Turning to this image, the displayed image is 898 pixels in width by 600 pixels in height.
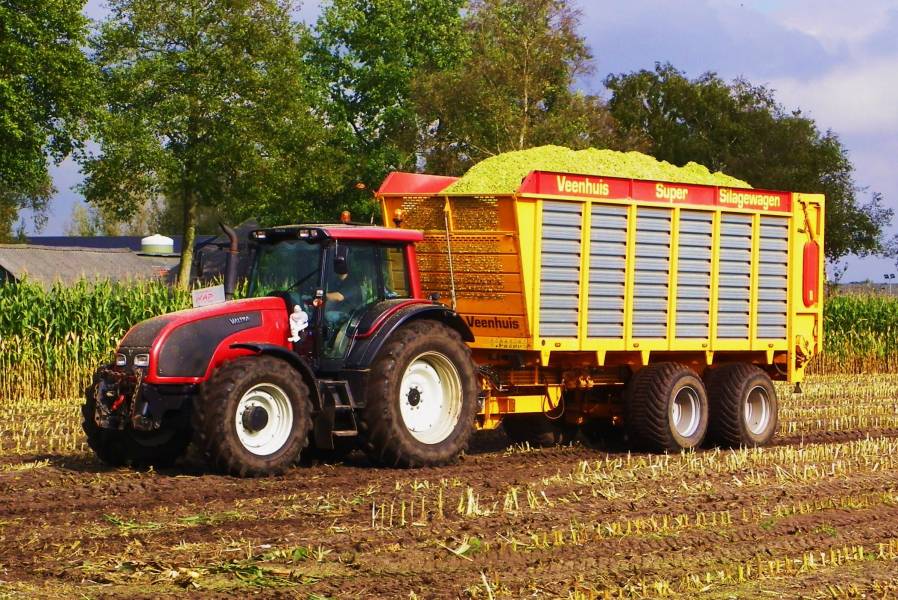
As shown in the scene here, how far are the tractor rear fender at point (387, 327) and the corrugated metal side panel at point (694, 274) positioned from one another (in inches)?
110

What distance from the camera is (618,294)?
13055mm

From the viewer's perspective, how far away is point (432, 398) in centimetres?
1198

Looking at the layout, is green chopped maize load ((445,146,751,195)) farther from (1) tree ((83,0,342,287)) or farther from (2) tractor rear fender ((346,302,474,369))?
(1) tree ((83,0,342,287))

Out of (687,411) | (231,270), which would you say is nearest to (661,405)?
(687,411)

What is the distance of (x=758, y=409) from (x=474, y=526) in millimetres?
6506

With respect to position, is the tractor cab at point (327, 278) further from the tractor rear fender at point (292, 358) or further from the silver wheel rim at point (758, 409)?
the silver wheel rim at point (758, 409)

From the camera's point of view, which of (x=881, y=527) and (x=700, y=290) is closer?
(x=881, y=527)

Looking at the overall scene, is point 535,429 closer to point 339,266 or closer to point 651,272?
point 651,272

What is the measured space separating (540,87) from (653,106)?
65.5ft

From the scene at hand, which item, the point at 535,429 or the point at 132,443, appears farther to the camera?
the point at 535,429

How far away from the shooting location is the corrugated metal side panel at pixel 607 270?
505 inches

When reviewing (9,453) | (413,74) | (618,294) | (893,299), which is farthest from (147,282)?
(413,74)

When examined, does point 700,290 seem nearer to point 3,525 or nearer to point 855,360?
point 3,525

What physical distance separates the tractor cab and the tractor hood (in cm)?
21
